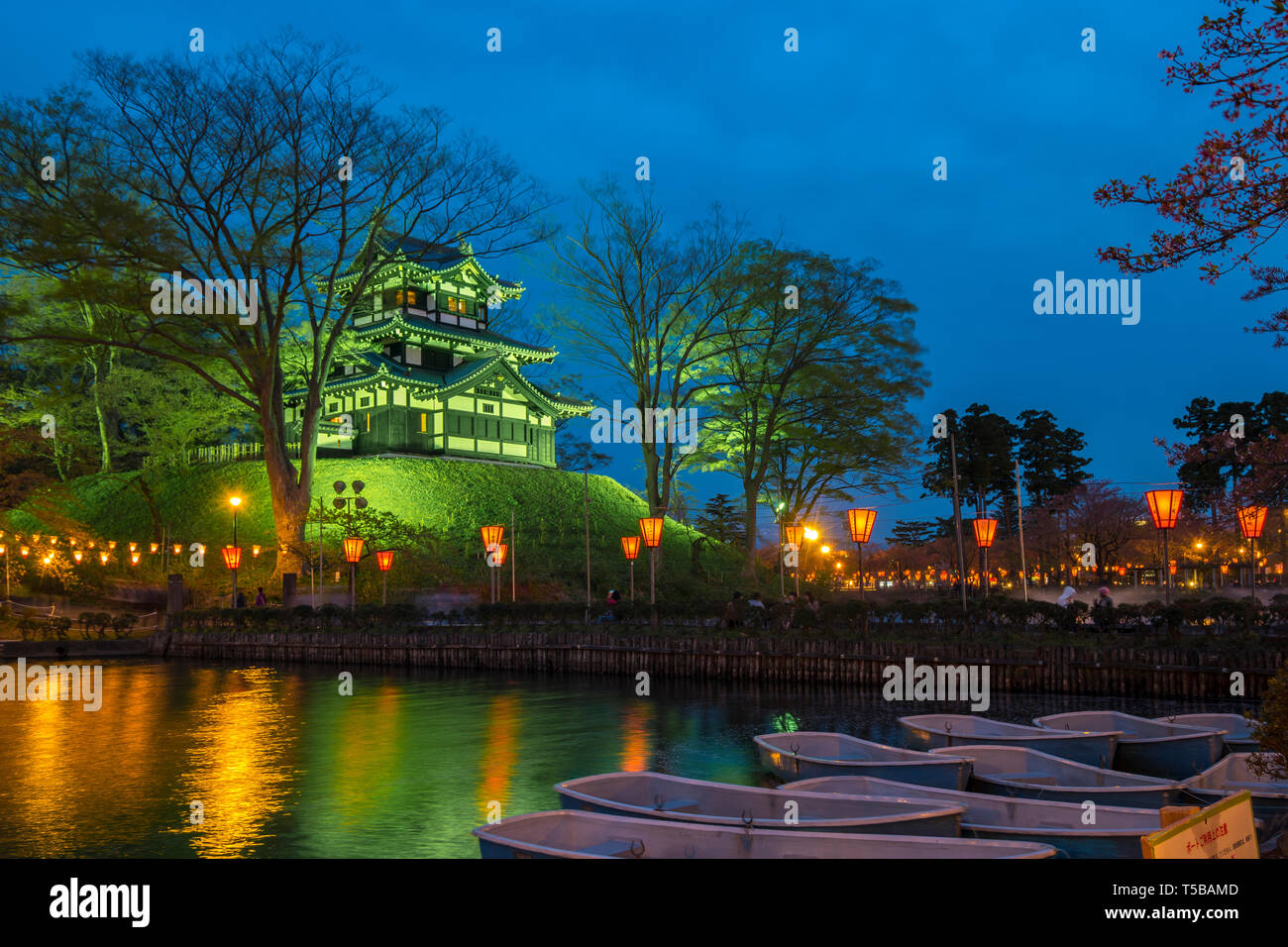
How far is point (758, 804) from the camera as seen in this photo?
306 inches

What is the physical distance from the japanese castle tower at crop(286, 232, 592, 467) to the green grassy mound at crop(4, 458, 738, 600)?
2.19 m

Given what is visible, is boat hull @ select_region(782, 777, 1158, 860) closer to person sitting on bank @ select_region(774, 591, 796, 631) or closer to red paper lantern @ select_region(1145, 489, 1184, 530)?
red paper lantern @ select_region(1145, 489, 1184, 530)

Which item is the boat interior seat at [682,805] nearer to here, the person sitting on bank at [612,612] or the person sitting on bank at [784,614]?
the person sitting on bank at [784,614]

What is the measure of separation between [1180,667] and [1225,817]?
48.4 feet

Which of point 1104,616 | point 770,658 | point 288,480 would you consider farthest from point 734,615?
point 288,480

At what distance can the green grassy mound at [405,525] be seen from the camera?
123 ft

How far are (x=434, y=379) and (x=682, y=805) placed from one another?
145 ft

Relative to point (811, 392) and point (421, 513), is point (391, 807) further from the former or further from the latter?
point (421, 513)

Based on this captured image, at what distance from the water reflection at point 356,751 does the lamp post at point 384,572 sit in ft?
32.2

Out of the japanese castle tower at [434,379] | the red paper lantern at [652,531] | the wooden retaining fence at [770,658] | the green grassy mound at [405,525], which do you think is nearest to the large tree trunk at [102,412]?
the green grassy mound at [405,525]

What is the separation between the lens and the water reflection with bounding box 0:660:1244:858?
32.1 ft

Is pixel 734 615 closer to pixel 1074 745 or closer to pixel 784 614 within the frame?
pixel 784 614
